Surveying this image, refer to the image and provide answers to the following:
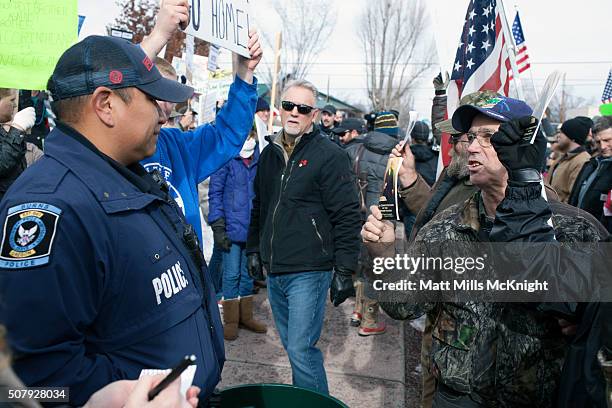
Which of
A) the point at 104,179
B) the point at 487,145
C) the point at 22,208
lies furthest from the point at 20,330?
the point at 487,145

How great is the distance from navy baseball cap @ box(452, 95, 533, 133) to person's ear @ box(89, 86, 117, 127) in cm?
163

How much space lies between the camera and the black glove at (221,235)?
16.2 feet

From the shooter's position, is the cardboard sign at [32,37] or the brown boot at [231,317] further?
the brown boot at [231,317]

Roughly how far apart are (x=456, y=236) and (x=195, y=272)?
48.9 inches

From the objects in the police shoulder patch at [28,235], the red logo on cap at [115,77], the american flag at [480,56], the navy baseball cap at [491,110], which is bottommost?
the police shoulder patch at [28,235]

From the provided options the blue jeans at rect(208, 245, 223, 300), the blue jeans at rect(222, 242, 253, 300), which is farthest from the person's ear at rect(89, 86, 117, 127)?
the blue jeans at rect(208, 245, 223, 300)

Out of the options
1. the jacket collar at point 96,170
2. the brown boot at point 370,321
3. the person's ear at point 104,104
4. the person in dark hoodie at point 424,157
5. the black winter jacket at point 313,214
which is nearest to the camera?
the jacket collar at point 96,170

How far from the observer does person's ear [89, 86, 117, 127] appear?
1.54 m

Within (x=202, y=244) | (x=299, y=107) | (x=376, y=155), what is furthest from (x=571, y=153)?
(x=202, y=244)

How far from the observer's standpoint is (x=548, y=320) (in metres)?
2.06

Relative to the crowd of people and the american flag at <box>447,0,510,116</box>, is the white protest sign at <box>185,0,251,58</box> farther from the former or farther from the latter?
the american flag at <box>447,0,510,116</box>

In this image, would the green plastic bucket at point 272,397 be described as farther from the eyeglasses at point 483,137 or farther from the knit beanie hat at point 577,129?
the knit beanie hat at point 577,129

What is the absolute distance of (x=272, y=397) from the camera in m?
2.21

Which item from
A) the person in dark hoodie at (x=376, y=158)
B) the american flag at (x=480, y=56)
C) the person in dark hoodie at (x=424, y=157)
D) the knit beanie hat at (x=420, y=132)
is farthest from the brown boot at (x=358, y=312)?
the knit beanie hat at (x=420, y=132)
